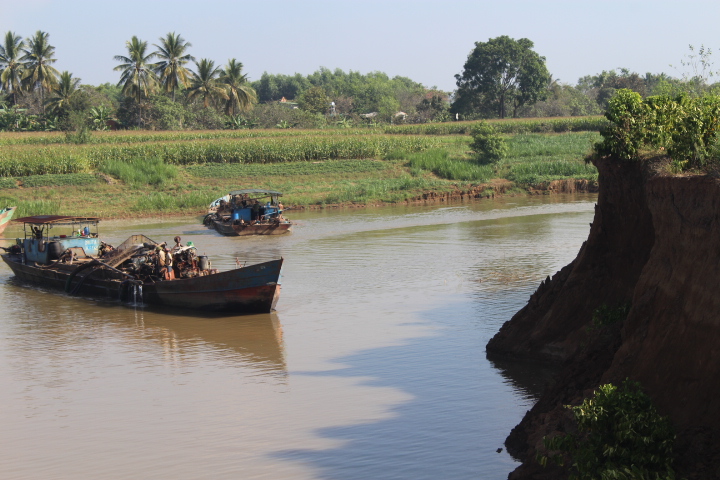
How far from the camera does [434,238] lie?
2961 centimetres

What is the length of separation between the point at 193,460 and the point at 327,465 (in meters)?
1.62

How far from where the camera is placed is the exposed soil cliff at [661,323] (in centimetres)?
707

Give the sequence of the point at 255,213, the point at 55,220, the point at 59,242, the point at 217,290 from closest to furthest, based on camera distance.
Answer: the point at 217,290 → the point at 55,220 → the point at 59,242 → the point at 255,213

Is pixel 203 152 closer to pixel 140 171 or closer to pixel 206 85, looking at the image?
pixel 140 171

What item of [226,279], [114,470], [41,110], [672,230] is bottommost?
[114,470]

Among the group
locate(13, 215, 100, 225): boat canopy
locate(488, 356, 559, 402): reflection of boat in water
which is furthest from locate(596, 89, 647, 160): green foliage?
locate(13, 215, 100, 225): boat canopy

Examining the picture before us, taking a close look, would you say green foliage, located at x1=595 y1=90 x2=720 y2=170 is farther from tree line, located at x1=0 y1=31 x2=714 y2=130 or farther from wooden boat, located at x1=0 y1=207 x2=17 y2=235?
tree line, located at x1=0 y1=31 x2=714 y2=130

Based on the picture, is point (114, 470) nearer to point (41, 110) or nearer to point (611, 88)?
point (41, 110)

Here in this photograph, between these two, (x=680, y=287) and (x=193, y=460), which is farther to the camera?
(x=193, y=460)

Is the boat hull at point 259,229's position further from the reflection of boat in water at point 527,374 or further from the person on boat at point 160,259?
the reflection of boat in water at point 527,374

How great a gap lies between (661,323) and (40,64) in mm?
71693

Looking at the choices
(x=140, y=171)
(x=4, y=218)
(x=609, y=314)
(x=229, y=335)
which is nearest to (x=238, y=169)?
(x=140, y=171)

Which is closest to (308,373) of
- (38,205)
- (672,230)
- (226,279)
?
(226,279)

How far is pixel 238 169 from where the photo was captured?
46.7 metres
